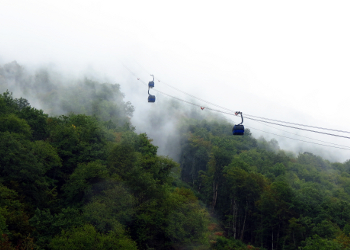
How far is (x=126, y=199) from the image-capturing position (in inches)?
1125

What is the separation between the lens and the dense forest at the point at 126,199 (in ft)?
80.9

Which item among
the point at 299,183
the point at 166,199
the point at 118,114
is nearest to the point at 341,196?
the point at 299,183

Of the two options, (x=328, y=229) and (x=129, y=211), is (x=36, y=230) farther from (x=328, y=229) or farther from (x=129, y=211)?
(x=328, y=229)

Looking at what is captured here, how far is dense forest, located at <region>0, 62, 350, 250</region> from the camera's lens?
2466 centimetres

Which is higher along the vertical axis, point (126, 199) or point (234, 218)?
point (126, 199)

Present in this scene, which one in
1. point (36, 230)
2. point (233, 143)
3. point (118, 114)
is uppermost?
point (118, 114)

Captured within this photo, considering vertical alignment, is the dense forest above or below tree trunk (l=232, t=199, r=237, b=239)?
above

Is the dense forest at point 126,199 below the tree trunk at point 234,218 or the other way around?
the other way around

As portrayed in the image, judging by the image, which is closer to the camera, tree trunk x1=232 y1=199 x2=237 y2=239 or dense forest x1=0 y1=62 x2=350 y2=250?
dense forest x1=0 y1=62 x2=350 y2=250

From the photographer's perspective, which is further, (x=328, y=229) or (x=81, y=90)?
(x=81, y=90)

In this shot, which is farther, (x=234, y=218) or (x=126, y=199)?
(x=234, y=218)

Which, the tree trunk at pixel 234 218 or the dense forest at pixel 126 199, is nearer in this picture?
the dense forest at pixel 126 199

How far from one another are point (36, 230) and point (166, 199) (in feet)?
47.3

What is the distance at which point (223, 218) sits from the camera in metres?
57.8
